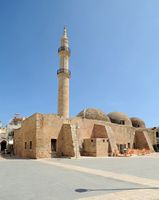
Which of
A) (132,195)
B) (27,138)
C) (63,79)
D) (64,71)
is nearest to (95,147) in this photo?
(27,138)

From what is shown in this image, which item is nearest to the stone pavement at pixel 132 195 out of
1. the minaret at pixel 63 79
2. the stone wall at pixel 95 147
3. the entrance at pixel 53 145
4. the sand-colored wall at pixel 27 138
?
the sand-colored wall at pixel 27 138

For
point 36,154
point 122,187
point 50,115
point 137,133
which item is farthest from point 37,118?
point 137,133

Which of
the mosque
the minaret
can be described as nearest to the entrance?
the mosque

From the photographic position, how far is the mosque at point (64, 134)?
1772 cm

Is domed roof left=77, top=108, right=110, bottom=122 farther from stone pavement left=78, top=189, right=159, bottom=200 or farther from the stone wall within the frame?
stone pavement left=78, top=189, right=159, bottom=200

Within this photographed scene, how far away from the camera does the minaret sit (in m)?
24.3

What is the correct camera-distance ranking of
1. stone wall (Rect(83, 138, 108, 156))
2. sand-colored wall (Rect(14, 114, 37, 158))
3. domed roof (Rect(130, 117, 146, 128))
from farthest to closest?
domed roof (Rect(130, 117, 146, 128)) < stone wall (Rect(83, 138, 108, 156)) < sand-colored wall (Rect(14, 114, 37, 158))

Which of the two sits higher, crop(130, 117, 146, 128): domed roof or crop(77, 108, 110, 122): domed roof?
crop(77, 108, 110, 122): domed roof

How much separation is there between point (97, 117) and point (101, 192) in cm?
2276

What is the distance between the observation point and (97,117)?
90.5 feet

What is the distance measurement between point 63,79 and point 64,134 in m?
8.21

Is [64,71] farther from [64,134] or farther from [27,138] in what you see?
[27,138]

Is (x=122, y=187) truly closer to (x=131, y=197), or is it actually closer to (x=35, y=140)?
(x=131, y=197)

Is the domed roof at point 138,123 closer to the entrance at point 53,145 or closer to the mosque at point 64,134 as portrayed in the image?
the mosque at point 64,134
